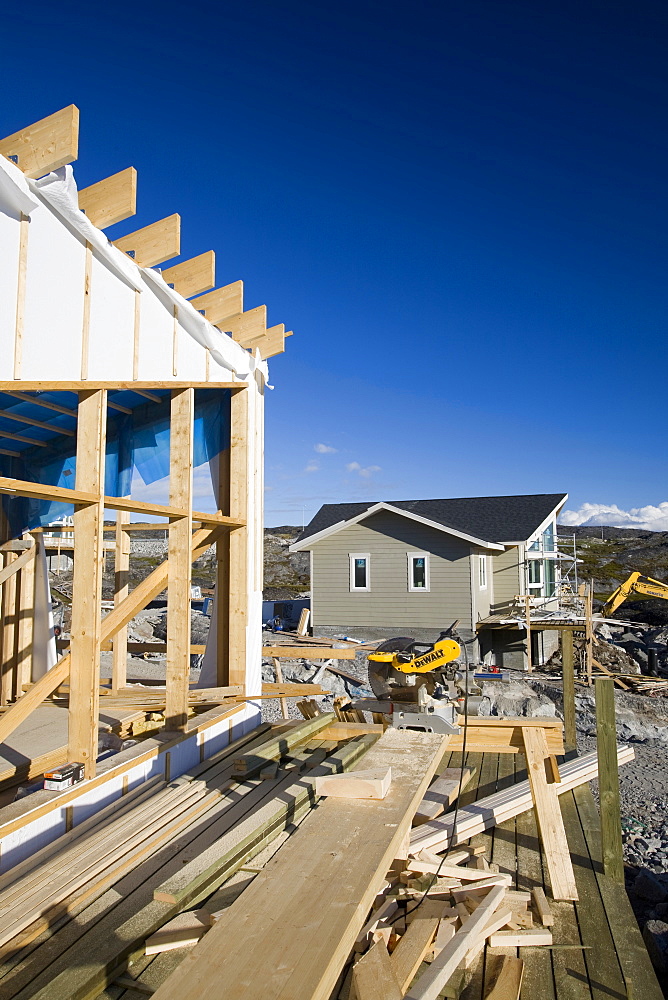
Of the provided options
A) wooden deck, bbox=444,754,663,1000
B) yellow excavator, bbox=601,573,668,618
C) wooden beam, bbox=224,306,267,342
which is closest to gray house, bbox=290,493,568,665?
yellow excavator, bbox=601,573,668,618

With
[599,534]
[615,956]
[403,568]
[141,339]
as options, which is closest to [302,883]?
[615,956]

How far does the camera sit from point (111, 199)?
5.61 m

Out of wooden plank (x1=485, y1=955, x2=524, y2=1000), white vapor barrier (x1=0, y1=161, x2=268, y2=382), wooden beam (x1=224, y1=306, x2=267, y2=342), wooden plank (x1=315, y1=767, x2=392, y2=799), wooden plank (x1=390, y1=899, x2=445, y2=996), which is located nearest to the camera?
wooden plank (x1=390, y1=899, x2=445, y2=996)

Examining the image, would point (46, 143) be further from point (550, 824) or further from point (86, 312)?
point (550, 824)

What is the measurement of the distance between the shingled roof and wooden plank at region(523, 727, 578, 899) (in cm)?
1890

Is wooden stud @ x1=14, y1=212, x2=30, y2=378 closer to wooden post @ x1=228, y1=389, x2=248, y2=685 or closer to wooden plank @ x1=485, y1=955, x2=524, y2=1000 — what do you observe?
wooden post @ x1=228, y1=389, x2=248, y2=685

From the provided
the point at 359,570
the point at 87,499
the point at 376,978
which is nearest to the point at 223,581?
the point at 87,499

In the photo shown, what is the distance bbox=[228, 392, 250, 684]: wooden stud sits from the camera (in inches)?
339

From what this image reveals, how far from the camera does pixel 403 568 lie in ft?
78.9

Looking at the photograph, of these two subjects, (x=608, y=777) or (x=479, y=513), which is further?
(x=479, y=513)

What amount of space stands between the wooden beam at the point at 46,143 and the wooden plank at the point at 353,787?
15.5 ft

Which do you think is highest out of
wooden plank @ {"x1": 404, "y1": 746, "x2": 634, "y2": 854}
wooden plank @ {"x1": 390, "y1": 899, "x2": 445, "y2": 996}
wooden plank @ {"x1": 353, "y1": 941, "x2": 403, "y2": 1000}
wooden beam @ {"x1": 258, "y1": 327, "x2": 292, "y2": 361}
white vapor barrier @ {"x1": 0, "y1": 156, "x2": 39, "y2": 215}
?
wooden beam @ {"x1": 258, "y1": 327, "x2": 292, "y2": 361}

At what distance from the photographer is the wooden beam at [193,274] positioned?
7.38 metres

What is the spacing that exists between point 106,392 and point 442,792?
476 centimetres
